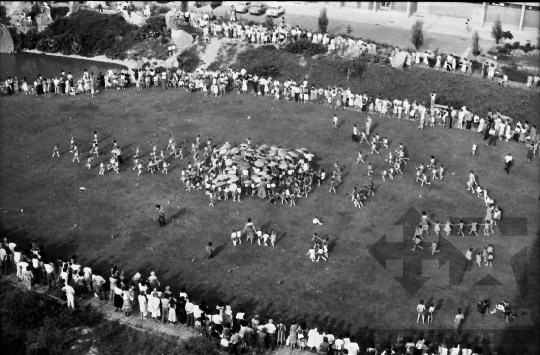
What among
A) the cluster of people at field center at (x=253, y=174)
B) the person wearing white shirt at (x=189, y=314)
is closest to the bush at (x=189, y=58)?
the cluster of people at field center at (x=253, y=174)

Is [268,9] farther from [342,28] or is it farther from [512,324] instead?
[512,324]

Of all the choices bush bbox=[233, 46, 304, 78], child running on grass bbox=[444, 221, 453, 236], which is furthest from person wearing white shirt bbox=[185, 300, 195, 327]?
bush bbox=[233, 46, 304, 78]

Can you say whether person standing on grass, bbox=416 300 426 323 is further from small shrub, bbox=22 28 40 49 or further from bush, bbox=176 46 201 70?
small shrub, bbox=22 28 40 49

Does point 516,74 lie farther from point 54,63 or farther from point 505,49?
point 54,63

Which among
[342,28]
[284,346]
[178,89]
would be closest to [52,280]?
[284,346]

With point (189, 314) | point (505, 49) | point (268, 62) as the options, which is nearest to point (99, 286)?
point (189, 314)

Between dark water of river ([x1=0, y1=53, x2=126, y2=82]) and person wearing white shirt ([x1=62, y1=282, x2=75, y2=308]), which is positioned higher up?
dark water of river ([x1=0, y1=53, x2=126, y2=82])
